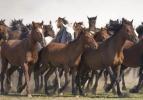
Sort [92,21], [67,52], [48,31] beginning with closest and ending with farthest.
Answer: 1. [67,52]
2. [48,31]
3. [92,21]

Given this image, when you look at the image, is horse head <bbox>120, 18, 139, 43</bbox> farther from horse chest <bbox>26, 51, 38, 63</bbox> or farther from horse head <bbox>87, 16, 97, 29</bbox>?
horse head <bbox>87, 16, 97, 29</bbox>

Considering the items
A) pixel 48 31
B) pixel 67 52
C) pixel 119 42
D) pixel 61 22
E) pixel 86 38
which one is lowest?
pixel 67 52

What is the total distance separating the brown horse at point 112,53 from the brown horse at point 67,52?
60 centimetres

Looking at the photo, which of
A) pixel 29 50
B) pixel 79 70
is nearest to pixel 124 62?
pixel 79 70

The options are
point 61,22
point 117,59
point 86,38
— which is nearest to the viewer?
point 117,59

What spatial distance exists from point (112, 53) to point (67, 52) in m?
1.72

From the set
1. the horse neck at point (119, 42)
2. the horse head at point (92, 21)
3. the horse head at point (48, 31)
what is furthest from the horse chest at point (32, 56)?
the horse head at point (92, 21)

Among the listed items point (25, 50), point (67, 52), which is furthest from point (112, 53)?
point (25, 50)

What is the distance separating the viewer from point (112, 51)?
19.5 meters

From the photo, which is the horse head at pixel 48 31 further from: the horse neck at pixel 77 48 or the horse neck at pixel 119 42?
the horse neck at pixel 119 42

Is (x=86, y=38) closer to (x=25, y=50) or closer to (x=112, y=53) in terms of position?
(x=112, y=53)

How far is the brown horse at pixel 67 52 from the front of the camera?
776 inches

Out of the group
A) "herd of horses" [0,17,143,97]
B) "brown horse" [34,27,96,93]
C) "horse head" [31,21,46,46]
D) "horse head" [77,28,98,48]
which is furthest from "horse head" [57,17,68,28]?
"horse head" [31,21,46,46]

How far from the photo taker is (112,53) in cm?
1945
